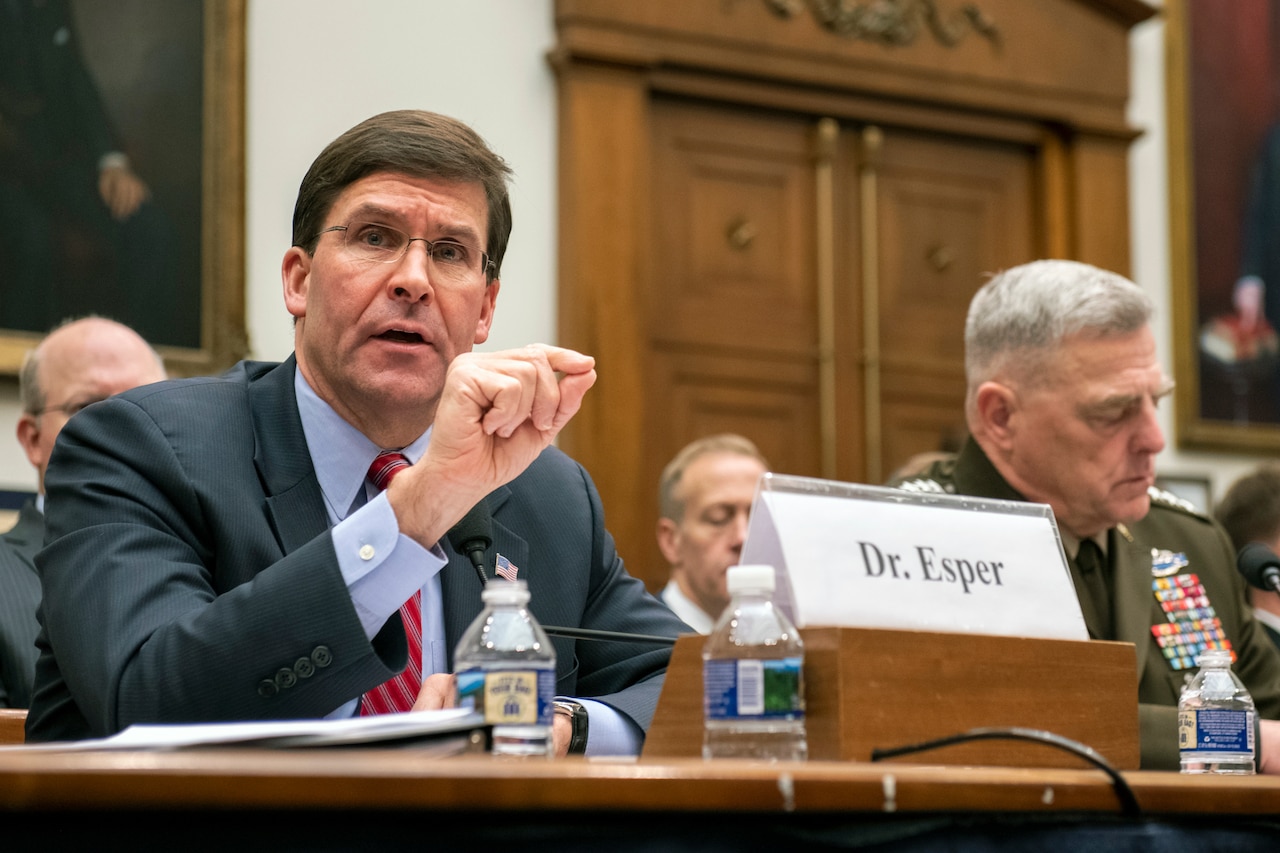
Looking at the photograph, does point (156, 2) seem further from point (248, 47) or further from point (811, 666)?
point (811, 666)

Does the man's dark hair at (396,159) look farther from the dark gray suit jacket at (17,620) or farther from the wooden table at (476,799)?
the dark gray suit jacket at (17,620)

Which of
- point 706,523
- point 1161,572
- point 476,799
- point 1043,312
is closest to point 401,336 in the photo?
point 476,799

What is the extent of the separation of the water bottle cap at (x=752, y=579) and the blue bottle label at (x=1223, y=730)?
825 millimetres

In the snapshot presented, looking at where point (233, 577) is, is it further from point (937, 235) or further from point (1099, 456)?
point (937, 235)

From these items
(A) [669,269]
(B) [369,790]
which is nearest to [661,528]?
(A) [669,269]

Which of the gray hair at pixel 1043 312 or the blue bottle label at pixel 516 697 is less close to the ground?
the gray hair at pixel 1043 312

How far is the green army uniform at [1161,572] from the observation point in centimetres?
279

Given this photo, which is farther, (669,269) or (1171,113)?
(1171,113)

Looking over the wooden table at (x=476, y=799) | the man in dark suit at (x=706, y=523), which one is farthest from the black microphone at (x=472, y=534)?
the man in dark suit at (x=706, y=523)

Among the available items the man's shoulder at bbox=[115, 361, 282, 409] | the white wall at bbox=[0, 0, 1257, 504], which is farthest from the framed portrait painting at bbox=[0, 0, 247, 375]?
the man's shoulder at bbox=[115, 361, 282, 409]

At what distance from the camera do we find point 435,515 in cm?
176

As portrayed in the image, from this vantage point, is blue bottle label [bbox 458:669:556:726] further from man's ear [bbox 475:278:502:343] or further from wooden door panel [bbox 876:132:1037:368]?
wooden door panel [bbox 876:132:1037:368]

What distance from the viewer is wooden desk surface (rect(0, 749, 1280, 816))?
978mm

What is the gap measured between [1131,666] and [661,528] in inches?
121
